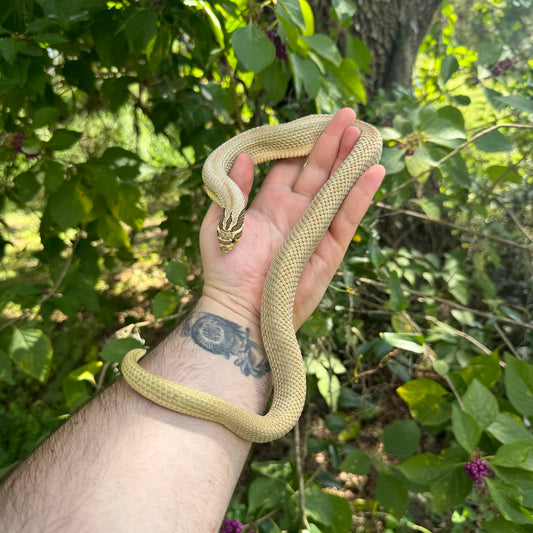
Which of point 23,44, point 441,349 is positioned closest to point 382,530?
point 441,349

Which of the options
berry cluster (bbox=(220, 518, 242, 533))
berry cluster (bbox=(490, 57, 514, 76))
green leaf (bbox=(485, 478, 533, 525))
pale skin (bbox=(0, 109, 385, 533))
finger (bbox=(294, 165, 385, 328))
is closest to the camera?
green leaf (bbox=(485, 478, 533, 525))

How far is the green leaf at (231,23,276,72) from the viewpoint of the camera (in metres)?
2.35

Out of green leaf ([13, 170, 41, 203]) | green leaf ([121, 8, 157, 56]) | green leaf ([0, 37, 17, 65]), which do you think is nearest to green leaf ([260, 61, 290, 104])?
green leaf ([121, 8, 157, 56])

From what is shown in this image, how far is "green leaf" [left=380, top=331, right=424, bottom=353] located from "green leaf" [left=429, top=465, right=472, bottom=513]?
74 cm

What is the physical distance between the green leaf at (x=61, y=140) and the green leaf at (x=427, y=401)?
104 inches

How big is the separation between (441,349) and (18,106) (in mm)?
3872

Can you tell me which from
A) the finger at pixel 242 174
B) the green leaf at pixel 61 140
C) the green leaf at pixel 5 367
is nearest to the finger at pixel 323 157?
the finger at pixel 242 174

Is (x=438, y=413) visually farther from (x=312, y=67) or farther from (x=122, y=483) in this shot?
(x=312, y=67)

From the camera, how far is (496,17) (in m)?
7.71

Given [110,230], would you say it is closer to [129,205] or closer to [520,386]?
[129,205]

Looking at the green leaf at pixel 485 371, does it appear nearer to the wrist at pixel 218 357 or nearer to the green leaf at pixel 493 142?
the wrist at pixel 218 357

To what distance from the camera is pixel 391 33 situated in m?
5.34

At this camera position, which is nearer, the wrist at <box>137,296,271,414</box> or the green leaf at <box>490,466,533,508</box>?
the green leaf at <box>490,466,533,508</box>

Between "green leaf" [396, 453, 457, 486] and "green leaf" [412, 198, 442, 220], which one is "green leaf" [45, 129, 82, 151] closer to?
"green leaf" [412, 198, 442, 220]
